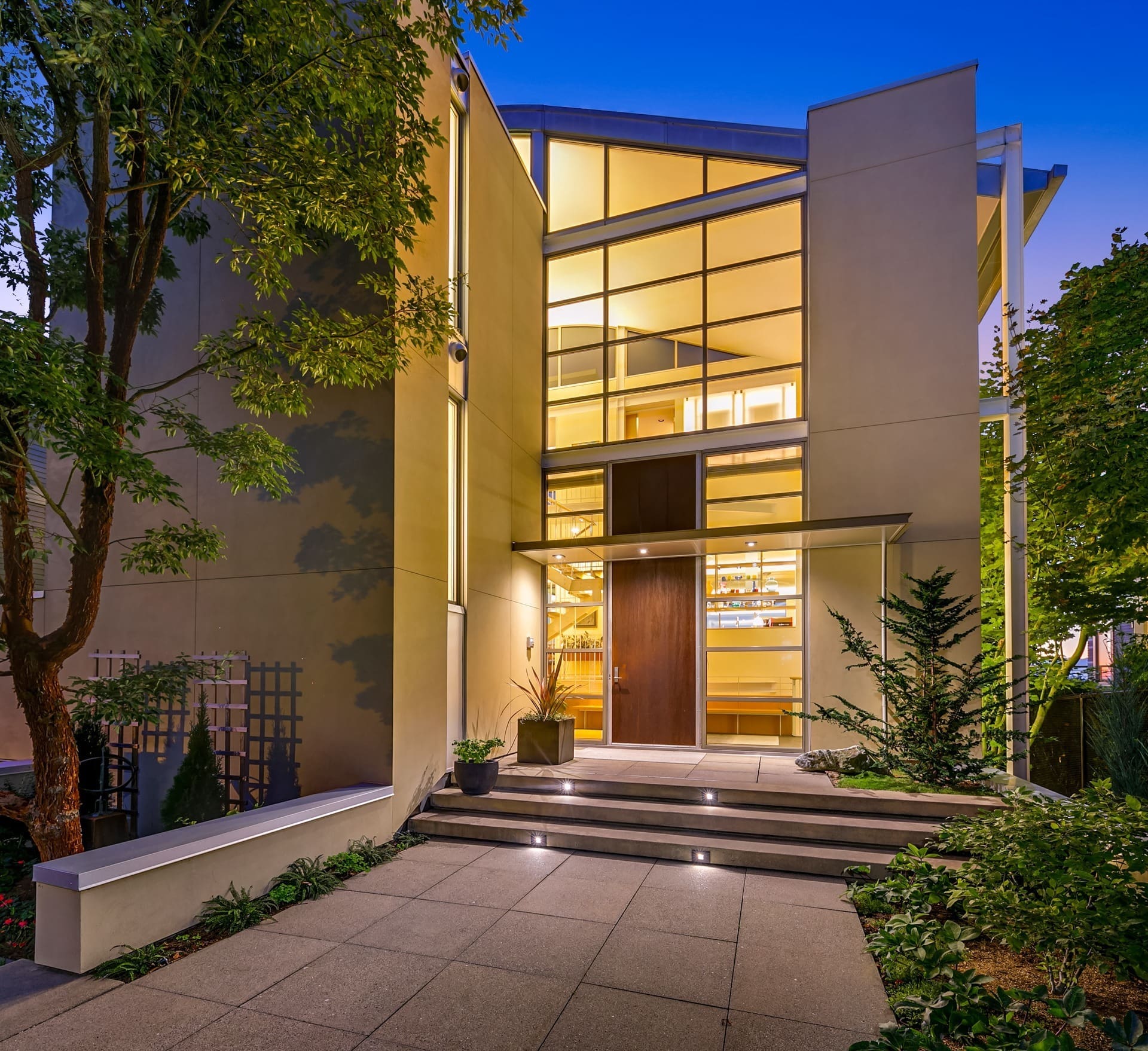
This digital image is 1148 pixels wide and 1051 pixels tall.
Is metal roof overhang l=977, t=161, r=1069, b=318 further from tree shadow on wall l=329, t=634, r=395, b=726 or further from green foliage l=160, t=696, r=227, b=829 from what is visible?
green foliage l=160, t=696, r=227, b=829

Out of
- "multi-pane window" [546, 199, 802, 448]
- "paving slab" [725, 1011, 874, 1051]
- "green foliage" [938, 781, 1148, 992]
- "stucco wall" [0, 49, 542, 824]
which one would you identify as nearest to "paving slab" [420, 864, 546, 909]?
"stucco wall" [0, 49, 542, 824]

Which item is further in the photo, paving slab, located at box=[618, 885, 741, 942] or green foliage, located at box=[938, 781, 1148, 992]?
paving slab, located at box=[618, 885, 741, 942]

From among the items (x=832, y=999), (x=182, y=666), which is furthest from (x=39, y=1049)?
(x=832, y=999)

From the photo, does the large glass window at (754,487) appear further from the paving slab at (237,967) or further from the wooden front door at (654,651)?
the paving slab at (237,967)

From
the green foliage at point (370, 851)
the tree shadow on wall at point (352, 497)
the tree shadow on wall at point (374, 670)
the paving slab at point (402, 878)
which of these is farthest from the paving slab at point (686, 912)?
the tree shadow on wall at point (352, 497)

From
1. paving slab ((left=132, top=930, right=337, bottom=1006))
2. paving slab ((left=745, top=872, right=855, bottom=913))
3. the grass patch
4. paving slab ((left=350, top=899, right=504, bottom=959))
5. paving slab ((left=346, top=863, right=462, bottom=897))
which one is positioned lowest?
paving slab ((left=346, top=863, right=462, bottom=897))

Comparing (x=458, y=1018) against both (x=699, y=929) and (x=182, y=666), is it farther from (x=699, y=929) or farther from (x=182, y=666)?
(x=182, y=666)

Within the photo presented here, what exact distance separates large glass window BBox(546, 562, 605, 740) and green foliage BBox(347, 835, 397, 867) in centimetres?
419

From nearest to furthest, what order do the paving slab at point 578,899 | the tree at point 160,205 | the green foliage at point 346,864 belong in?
1. the tree at point 160,205
2. the paving slab at point 578,899
3. the green foliage at point 346,864

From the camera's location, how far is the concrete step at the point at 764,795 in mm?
5934

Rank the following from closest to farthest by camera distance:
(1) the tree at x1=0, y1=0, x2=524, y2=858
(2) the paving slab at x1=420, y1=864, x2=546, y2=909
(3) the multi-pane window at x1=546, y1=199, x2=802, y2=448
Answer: (1) the tree at x1=0, y1=0, x2=524, y2=858
(2) the paving slab at x1=420, y1=864, x2=546, y2=909
(3) the multi-pane window at x1=546, y1=199, x2=802, y2=448

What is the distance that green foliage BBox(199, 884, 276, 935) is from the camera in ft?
14.1

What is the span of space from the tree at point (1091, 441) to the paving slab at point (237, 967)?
6751 millimetres

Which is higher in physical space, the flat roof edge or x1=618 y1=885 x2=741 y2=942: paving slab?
the flat roof edge
